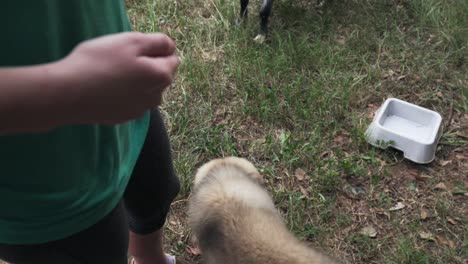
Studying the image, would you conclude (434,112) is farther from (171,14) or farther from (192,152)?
(171,14)

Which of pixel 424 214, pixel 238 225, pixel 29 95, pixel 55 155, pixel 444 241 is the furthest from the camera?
pixel 424 214

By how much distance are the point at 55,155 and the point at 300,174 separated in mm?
1694

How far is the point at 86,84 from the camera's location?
0.62 m

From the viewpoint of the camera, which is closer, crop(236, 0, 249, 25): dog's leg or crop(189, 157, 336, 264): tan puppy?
crop(189, 157, 336, 264): tan puppy

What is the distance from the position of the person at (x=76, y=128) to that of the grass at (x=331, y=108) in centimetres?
113

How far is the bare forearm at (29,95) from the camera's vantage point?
1.99 feet

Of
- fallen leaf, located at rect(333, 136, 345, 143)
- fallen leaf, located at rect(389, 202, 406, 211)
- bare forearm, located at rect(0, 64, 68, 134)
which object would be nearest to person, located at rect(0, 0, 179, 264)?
bare forearm, located at rect(0, 64, 68, 134)

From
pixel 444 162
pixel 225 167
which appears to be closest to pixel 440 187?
pixel 444 162

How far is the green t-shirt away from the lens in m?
0.80

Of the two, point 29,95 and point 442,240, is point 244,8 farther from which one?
point 29,95

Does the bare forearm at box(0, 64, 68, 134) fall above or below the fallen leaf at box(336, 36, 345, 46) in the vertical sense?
above

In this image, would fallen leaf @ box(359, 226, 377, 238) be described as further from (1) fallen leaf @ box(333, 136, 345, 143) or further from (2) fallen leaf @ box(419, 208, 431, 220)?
(1) fallen leaf @ box(333, 136, 345, 143)

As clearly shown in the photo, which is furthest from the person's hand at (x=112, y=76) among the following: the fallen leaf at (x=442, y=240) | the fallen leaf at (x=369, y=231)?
the fallen leaf at (x=442, y=240)

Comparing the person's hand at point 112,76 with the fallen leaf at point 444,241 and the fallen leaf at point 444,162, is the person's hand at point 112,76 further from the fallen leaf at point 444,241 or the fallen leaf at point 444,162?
the fallen leaf at point 444,162
